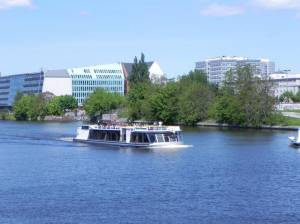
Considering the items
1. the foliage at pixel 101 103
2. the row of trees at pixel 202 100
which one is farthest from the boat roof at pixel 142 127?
the foliage at pixel 101 103

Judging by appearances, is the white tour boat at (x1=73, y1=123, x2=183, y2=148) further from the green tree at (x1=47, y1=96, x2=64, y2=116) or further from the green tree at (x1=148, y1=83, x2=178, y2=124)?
the green tree at (x1=47, y1=96, x2=64, y2=116)

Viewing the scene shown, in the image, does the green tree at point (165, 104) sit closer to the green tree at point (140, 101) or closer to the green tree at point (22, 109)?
the green tree at point (140, 101)

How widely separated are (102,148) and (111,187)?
28.5m

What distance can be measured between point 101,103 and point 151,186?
127 m

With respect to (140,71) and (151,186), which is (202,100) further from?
(151,186)

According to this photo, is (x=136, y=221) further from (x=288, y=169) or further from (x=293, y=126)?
(x=293, y=126)

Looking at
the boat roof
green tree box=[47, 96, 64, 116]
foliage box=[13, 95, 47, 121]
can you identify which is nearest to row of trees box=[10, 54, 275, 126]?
green tree box=[47, 96, 64, 116]

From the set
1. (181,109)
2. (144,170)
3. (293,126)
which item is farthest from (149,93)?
(144,170)

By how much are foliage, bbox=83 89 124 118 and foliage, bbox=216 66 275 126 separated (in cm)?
5060

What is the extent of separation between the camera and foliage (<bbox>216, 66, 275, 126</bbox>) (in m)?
112

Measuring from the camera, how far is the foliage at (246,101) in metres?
112

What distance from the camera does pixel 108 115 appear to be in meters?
162

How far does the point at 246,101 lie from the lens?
4466 inches

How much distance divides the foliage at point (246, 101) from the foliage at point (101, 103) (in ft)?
166
